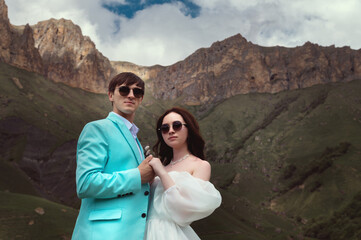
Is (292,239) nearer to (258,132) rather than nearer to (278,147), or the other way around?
(278,147)

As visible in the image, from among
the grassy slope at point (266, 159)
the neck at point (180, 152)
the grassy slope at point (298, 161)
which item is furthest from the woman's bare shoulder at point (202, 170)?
the grassy slope at point (298, 161)

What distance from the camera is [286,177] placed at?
5748 inches

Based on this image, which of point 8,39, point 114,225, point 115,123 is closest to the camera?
point 114,225

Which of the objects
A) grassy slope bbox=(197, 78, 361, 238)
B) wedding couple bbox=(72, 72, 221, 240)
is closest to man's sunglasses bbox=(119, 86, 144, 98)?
wedding couple bbox=(72, 72, 221, 240)

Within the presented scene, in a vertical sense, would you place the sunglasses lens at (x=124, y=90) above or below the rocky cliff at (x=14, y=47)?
below

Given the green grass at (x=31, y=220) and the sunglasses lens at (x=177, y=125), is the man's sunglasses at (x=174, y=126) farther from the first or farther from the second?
the green grass at (x=31, y=220)

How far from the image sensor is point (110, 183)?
13.5 feet

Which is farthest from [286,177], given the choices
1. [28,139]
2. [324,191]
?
[28,139]

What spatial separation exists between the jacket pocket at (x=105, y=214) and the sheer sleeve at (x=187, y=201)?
31.2 inches

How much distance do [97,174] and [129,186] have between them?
0.47 m

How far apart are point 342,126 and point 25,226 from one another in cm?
15964

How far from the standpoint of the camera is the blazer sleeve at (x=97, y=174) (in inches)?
161

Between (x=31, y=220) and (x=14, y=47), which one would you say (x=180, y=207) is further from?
(x=14, y=47)

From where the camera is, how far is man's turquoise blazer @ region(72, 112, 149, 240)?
4117 millimetres
